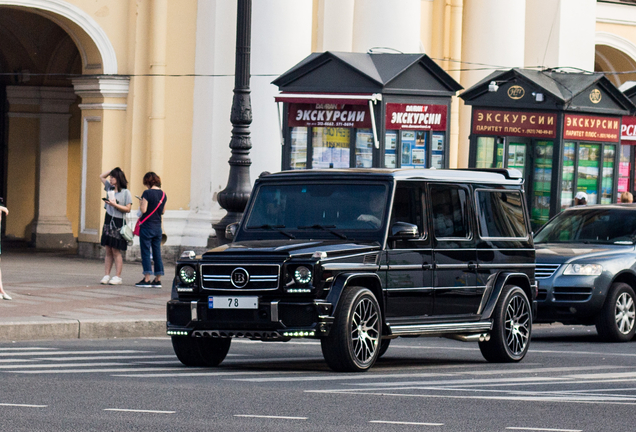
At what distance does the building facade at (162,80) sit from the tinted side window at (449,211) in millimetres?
10362

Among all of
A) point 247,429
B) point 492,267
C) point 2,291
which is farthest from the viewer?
point 2,291

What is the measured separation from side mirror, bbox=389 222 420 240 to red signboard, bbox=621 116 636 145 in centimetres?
1355

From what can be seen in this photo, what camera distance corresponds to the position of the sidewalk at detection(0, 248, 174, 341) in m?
13.2

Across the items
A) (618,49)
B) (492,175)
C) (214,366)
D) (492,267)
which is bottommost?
(214,366)

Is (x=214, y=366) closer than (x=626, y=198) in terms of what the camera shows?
Yes

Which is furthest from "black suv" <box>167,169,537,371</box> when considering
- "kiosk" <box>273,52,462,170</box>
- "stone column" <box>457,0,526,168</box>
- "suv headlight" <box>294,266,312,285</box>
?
"stone column" <box>457,0,526,168</box>

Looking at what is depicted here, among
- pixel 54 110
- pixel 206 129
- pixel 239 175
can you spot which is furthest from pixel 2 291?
pixel 54 110

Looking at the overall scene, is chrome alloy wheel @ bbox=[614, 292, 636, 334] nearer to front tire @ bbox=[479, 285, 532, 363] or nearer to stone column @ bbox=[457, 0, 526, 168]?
front tire @ bbox=[479, 285, 532, 363]

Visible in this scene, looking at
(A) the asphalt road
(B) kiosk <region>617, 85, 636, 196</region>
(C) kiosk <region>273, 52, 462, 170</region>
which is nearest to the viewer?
(A) the asphalt road

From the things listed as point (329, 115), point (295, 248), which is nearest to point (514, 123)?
point (329, 115)

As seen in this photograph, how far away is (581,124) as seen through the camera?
21562mm

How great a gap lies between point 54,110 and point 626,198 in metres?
12.7

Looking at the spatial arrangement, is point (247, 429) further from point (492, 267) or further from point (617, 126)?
point (617, 126)

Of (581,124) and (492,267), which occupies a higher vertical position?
(581,124)
